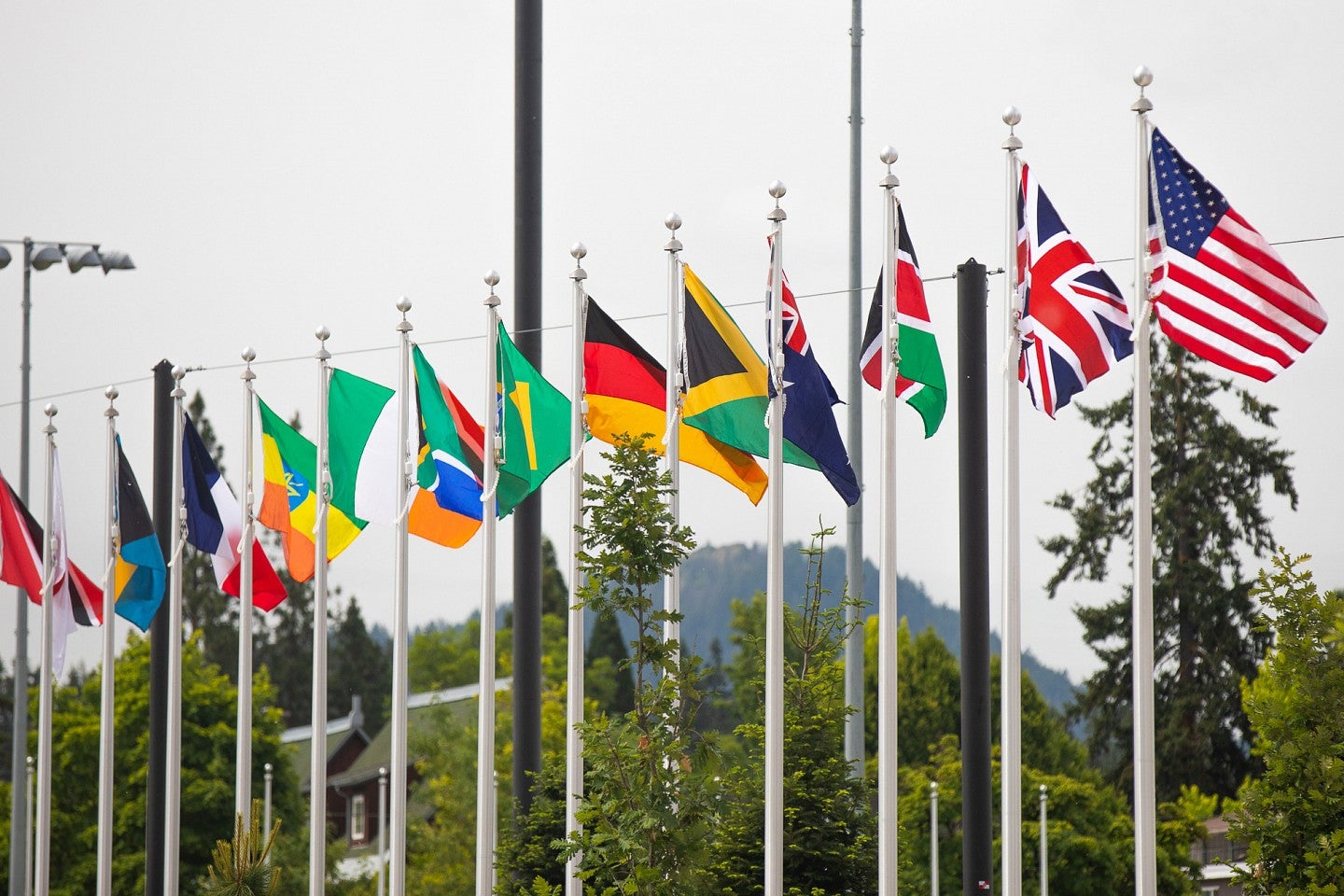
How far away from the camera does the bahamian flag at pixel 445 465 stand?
64.5 feet

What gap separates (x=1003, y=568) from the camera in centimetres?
1529

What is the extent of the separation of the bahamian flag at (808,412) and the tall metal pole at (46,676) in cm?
1191

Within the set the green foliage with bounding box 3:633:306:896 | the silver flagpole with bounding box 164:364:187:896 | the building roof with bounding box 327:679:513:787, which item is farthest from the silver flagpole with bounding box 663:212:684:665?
the building roof with bounding box 327:679:513:787

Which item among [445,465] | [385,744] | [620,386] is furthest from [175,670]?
[385,744]

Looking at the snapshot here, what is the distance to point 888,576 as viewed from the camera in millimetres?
15742

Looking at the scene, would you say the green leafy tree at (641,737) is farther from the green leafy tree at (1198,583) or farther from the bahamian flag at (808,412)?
the green leafy tree at (1198,583)

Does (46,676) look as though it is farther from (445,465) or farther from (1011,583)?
(1011,583)

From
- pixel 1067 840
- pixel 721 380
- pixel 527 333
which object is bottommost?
pixel 1067 840

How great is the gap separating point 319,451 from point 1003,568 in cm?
907

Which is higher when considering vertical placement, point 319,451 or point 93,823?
point 319,451

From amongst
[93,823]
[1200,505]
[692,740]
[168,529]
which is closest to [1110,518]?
[1200,505]

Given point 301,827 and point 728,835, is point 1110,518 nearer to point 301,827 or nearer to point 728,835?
point 301,827

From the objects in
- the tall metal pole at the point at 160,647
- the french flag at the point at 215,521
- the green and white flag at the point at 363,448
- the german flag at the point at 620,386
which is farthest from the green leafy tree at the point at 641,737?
the tall metal pole at the point at 160,647

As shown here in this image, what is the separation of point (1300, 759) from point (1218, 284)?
4.25 meters
